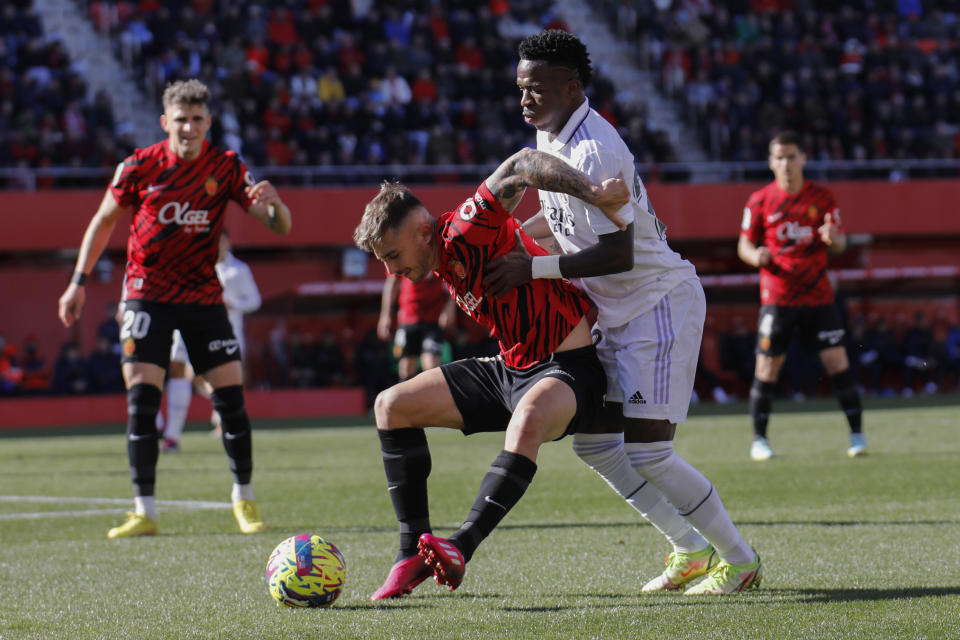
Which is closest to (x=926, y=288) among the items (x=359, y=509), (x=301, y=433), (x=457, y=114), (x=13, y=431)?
(x=457, y=114)

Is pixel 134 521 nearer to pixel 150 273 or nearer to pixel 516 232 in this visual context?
pixel 150 273

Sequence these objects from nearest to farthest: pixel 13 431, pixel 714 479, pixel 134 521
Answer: pixel 134 521, pixel 714 479, pixel 13 431

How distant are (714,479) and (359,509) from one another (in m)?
2.62

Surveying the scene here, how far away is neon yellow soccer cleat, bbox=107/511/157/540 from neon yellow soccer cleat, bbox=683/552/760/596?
3248 millimetres

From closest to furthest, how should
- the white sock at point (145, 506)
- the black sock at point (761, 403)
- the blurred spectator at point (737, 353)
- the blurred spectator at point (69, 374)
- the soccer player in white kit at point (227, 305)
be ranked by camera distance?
1. the white sock at point (145, 506)
2. the black sock at point (761, 403)
3. the soccer player in white kit at point (227, 305)
4. the blurred spectator at point (69, 374)
5. the blurred spectator at point (737, 353)

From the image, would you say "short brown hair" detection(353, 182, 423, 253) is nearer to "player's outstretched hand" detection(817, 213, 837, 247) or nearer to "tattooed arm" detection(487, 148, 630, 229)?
"tattooed arm" detection(487, 148, 630, 229)

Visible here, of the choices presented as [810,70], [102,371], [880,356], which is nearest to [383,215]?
[102,371]

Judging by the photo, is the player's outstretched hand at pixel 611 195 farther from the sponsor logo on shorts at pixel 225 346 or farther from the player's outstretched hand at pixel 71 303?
the player's outstretched hand at pixel 71 303

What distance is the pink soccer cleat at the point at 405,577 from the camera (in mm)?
4398

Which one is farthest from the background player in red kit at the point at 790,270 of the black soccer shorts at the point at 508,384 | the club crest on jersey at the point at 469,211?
the club crest on jersey at the point at 469,211

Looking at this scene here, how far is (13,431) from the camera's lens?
2003cm

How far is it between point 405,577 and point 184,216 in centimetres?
326

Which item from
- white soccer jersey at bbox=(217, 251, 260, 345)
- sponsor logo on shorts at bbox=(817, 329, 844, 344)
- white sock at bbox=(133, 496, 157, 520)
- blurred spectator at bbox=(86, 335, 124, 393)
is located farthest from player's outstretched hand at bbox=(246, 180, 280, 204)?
blurred spectator at bbox=(86, 335, 124, 393)

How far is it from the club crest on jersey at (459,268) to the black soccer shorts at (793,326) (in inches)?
243
